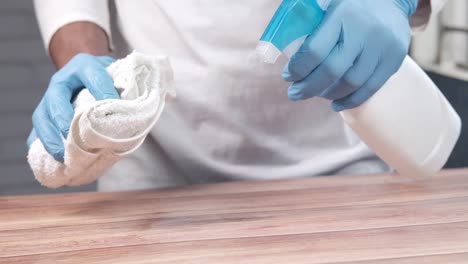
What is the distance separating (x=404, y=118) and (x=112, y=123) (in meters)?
0.31

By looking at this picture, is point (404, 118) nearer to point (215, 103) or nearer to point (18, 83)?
point (215, 103)

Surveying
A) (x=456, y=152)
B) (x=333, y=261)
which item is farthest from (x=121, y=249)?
(x=456, y=152)

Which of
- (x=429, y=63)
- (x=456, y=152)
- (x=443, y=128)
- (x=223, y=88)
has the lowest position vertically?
(x=429, y=63)

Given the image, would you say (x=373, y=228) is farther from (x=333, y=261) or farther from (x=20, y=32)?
(x=20, y=32)

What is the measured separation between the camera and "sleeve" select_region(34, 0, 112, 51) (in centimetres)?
108

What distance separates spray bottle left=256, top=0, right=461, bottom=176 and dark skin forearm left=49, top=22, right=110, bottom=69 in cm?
44

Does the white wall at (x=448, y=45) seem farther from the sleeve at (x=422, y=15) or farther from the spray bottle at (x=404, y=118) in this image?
the spray bottle at (x=404, y=118)

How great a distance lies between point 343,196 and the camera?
0.84m

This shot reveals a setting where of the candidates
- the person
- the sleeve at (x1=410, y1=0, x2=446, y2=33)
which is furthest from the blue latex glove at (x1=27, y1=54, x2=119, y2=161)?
the sleeve at (x1=410, y1=0, x2=446, y2=33)

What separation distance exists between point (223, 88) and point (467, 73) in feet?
3.51

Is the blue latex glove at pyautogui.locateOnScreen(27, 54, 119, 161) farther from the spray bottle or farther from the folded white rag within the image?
the spray bottle

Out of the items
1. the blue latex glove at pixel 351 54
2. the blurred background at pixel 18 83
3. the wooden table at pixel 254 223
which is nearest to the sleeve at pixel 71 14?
the wooden table at pixel 254 223

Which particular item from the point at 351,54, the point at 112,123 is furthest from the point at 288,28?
the point at 112,123

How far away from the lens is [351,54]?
745 mm
